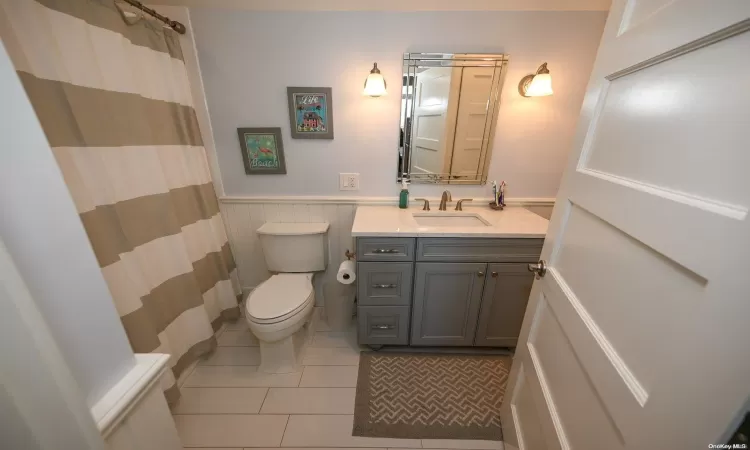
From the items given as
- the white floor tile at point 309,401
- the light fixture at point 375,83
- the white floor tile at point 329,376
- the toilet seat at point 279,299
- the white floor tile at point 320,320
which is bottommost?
the white floor tile at point 309,401

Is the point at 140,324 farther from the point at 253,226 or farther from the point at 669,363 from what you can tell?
the point at 669,363

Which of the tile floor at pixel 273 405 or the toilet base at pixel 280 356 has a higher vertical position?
the toilet base at pixel 280 356

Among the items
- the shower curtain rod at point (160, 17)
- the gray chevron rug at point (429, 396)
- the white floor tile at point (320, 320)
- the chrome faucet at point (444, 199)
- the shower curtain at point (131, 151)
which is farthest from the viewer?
the white floor tile at point (320, 320)

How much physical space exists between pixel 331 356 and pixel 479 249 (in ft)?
3.75

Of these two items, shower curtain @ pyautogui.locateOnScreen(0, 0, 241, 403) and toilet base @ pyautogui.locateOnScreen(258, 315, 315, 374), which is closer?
shower curtain @ pyautogui.locateOnScreen(0, 0, 241, 403)

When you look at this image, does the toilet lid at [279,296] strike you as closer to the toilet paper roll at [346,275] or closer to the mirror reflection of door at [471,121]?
the toilet paper roll at [346,275]

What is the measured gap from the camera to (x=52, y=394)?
14.6 inches

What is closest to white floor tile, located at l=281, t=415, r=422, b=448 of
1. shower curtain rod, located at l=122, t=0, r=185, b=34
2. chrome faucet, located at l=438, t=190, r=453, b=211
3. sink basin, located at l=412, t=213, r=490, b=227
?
sink basin, located at l=412, t=213, r=490, b=227

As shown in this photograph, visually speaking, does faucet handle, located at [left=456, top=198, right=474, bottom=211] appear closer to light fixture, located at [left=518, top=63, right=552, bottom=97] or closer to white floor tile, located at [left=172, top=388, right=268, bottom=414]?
light fixture, located at [left=518, top=63, right=552, bottom=97]

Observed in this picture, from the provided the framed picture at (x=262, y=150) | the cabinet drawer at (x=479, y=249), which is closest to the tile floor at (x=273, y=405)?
the cabinet drawer at (x=479, y=249)

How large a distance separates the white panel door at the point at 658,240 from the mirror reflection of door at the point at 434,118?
93cm

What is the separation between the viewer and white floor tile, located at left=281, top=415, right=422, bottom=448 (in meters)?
1.20

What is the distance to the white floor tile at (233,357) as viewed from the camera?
5.23 ft

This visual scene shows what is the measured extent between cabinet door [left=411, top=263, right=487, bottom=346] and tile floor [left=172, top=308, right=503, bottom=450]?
1.61 feet
